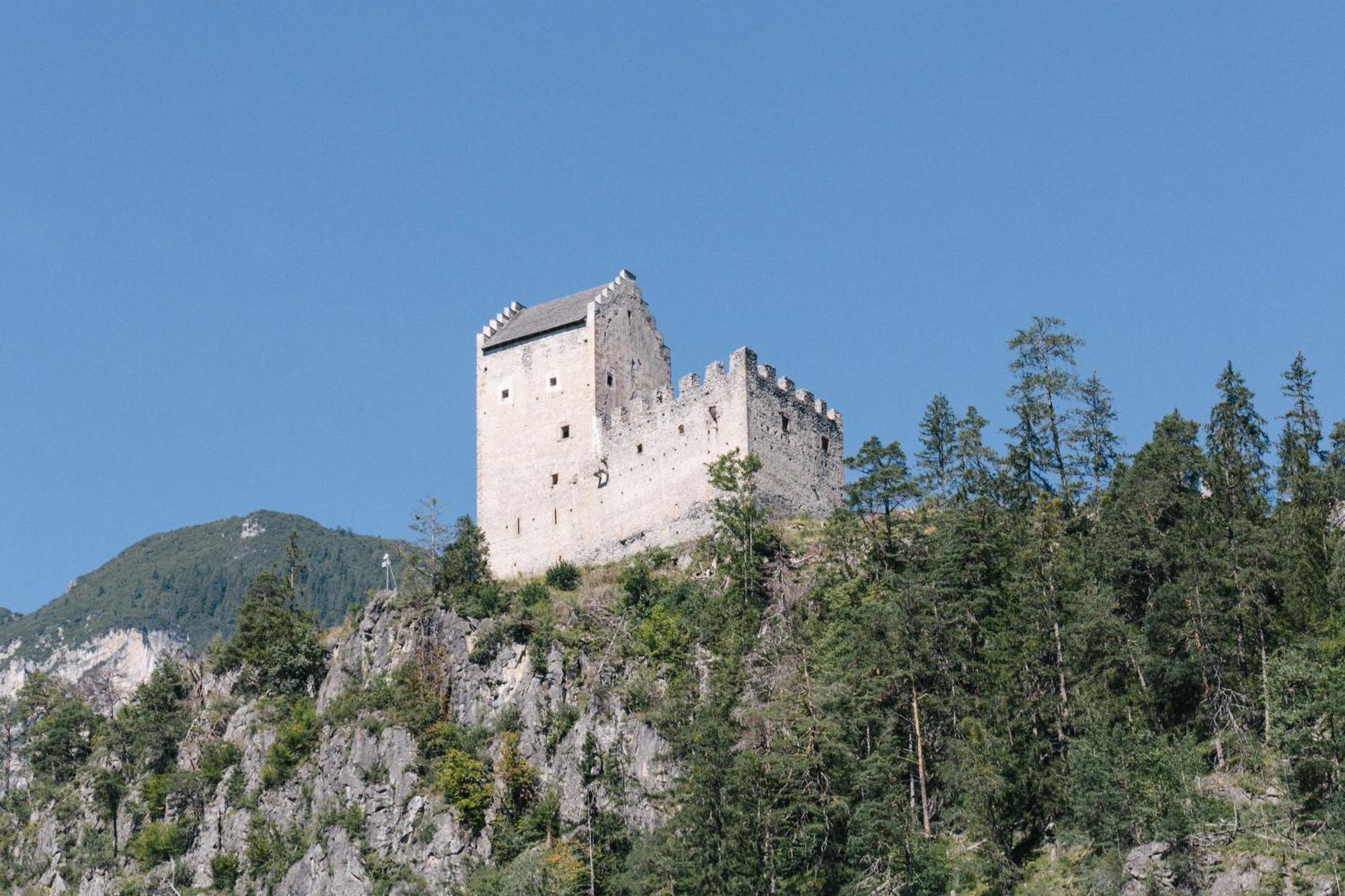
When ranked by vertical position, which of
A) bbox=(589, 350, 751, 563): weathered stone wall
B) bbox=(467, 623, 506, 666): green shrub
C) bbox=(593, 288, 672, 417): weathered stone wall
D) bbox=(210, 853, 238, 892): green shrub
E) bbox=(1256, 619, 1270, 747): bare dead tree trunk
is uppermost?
bbox=(593, 288, 672, 417): weathered stone wall

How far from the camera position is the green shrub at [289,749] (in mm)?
67875

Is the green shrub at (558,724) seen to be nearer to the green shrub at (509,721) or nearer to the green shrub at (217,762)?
the green shrub at (509,721)

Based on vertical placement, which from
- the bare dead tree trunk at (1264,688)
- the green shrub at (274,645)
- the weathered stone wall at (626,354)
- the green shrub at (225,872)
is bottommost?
the green shrub at (225,872)

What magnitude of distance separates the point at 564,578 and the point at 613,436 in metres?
6.94

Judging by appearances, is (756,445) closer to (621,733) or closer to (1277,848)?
(621,733)

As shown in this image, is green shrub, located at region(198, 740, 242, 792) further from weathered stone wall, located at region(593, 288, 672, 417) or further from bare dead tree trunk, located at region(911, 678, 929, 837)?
bare dead tree trunk, located at region(911, 678, 929, 837)

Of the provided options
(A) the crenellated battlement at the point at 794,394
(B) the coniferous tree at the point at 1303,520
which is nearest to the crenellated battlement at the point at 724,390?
(A) the crenellated battlement at the point at 794,394

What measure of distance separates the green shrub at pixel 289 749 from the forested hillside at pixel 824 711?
134 millimetres

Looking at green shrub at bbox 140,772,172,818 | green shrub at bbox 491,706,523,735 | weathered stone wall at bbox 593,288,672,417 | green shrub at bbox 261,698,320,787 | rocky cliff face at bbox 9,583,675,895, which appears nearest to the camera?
rocky cliff face at bbox 9,583,675,895

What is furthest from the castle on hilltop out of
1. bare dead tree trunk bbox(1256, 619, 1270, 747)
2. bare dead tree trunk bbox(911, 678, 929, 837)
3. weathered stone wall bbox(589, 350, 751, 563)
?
bare dead tree trunk bbox(1256, 619, 1270, 747)

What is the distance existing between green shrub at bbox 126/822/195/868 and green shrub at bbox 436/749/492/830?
42.7ft

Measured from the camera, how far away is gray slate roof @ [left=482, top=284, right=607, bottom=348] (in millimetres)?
77062

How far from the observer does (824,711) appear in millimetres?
51062

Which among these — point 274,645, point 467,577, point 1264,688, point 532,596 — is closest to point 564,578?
point 532,596
